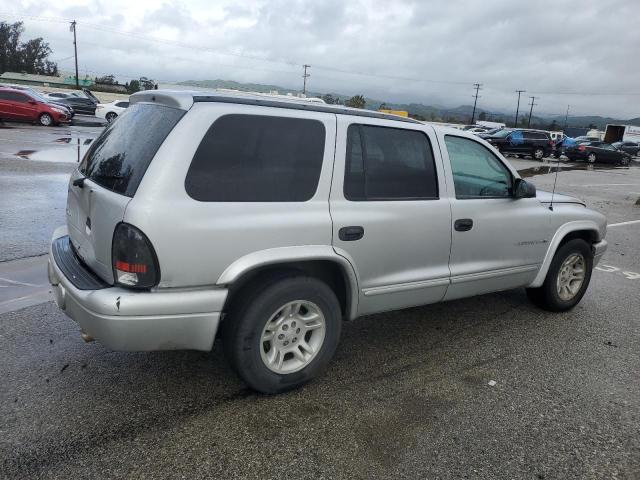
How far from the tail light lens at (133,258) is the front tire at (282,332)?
21.5 inches

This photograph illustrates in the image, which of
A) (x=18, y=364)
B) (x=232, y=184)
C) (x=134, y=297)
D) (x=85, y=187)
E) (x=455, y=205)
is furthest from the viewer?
(x=455, y=205)

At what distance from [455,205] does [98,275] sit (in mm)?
2497

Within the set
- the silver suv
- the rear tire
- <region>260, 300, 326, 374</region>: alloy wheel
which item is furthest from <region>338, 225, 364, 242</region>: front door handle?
the rear tire

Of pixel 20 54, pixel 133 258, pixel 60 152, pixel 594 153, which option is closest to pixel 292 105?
pixel 133 258

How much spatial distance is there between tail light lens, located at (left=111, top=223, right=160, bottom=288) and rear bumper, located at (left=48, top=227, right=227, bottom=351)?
0.21 feet

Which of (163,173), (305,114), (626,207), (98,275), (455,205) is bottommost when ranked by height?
(626,207)

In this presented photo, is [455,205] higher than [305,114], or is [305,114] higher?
[305,114]

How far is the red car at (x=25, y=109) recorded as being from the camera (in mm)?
23125

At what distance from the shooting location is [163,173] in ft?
9.16

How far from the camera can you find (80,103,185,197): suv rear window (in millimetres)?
2906

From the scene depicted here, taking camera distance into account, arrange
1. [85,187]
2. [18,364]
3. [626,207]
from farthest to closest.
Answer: [626,207], [18,364], [85,187]

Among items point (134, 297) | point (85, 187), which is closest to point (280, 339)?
point (134, 297)

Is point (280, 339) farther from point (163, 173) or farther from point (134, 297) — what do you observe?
point (163, 173)

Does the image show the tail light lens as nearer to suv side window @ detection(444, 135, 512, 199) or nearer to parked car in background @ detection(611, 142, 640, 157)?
suv side window @ detection(444, 135, 512, 199)
